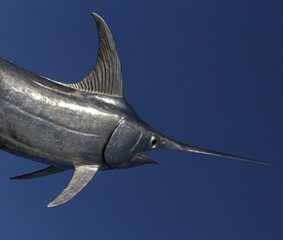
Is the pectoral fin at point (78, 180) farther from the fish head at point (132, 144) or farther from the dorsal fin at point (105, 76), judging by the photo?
the dorsal fin at point (105, 76)

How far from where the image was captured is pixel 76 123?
2.40 m

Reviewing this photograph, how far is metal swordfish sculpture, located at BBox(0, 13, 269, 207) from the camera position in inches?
88.2

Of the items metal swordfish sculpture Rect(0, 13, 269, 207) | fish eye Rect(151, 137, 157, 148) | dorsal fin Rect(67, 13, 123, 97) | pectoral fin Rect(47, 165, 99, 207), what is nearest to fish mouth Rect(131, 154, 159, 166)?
metal swordfish sculpture Rect(0, 13, 269, 207)

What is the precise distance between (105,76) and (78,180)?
675 millimetres

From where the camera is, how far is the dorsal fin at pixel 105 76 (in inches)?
99.8

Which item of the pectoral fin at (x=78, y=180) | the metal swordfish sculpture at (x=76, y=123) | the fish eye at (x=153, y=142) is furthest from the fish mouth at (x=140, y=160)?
the pectoral fin at (x=78, y=180)

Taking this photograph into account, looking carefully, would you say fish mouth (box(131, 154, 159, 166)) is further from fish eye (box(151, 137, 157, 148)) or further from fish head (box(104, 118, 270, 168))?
fish eye (box(151, 137, 157, 148))

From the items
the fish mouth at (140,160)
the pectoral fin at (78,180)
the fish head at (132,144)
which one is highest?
the fish head at (132,144)

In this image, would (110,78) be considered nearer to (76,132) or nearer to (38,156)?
(76,132)

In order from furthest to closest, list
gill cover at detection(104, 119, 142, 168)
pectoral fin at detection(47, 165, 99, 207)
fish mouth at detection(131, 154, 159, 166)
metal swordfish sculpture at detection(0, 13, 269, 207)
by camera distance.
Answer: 1. fish mouth at detection(131, 154, 159, 166)
2. gill cover at detection(104, 119, 142, 168)
3. pectoral fin at detection(47, 165, 99, 207)
4. metal swordfish sculpture at detection(0, 13, 269, 207)

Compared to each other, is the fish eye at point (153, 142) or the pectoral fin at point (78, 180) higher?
the fish eye at point (153, 142)

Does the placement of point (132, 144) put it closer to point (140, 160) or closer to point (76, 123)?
point (140, 160)

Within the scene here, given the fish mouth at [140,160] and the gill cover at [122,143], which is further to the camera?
the fish mouth at [140,160]

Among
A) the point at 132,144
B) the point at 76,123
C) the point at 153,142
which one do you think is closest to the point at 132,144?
the point at 132,144
